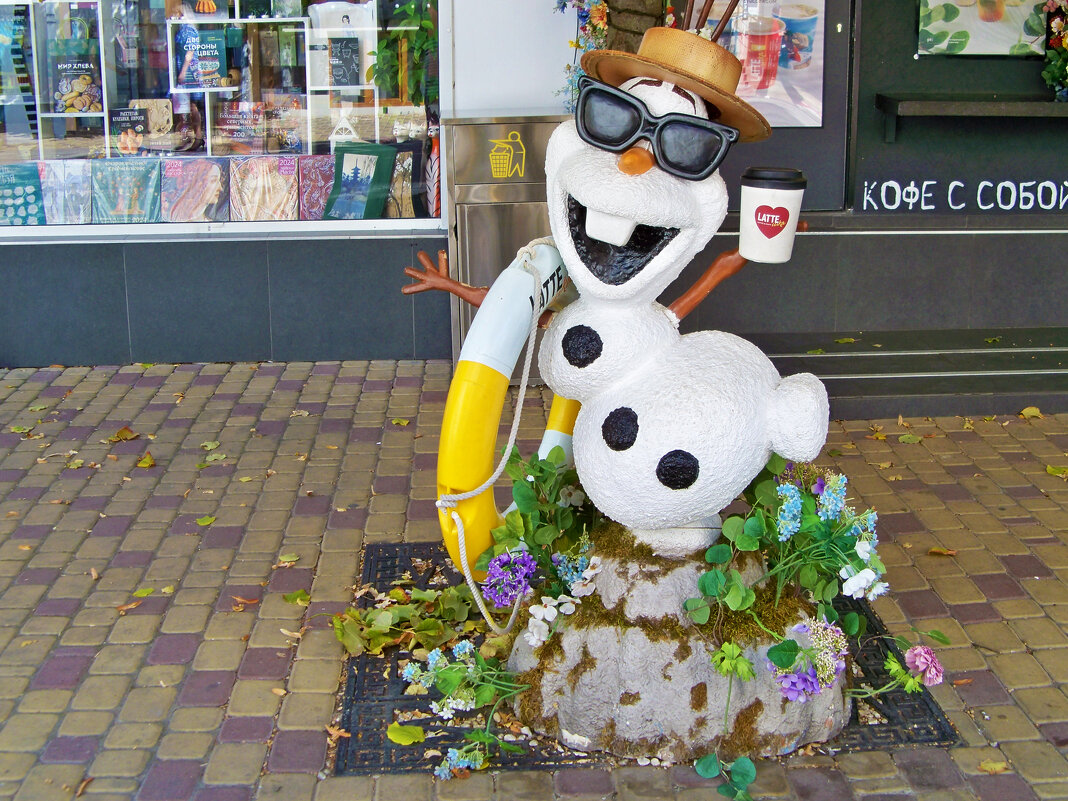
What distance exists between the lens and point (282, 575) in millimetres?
4508

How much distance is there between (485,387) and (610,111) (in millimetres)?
912

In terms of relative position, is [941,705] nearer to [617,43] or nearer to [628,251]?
[628,251]

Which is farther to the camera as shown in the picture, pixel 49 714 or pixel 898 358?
pixel 898 358

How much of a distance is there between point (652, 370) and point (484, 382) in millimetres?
541

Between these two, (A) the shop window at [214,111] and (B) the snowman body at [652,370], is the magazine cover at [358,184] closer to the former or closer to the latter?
(A) the shop window at [214,111]

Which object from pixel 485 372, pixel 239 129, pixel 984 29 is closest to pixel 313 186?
pixel 239 129

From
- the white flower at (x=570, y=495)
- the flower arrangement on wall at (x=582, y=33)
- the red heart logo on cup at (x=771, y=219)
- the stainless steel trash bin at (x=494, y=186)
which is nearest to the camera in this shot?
the red heart logo on cup at (x=771, y=219)

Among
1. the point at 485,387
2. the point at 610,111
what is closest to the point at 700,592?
the point at 485,387

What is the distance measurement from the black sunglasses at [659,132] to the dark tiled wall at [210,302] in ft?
12.7

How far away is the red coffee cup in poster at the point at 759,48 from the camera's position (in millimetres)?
6855

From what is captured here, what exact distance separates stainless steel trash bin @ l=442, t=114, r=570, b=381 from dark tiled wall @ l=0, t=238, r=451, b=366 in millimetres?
812

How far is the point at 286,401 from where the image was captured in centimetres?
648

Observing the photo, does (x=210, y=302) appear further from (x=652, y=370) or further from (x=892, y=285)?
(x=652, y=370)

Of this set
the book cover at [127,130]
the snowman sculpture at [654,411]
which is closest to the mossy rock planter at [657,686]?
the snowman sculpture at [654,411]
